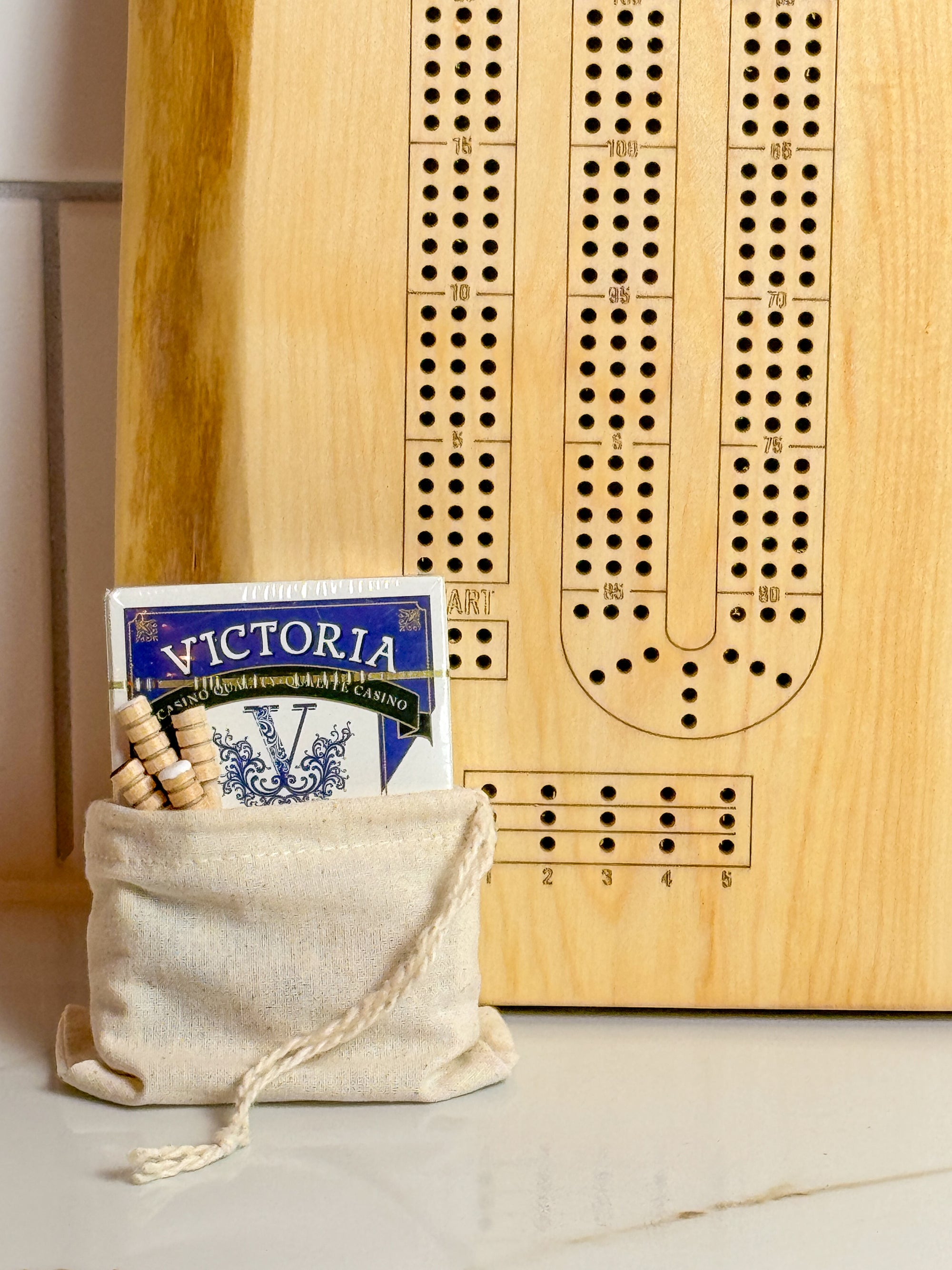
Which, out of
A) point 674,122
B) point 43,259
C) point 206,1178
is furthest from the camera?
point 43,259

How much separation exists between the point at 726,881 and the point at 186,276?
0.36 metres

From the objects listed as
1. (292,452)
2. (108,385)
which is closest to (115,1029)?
(292,452)

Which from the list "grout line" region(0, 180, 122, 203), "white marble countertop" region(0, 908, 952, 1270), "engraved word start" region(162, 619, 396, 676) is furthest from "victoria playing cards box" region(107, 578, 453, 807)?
"grout line" region(0, 180, 122, 203)

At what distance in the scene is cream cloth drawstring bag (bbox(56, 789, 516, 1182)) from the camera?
0.43 m

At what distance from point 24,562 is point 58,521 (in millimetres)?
29

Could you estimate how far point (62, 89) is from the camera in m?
0.62

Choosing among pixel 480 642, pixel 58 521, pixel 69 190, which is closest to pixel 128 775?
pixel 480 642

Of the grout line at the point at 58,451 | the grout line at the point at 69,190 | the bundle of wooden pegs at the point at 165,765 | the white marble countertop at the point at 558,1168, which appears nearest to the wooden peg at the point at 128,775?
the bundle of wooden pegs at the point at 165,765

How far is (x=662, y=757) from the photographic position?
20.0 inches

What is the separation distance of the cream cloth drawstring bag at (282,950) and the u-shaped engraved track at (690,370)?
5.0 inches

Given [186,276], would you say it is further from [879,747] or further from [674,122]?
[879,747]

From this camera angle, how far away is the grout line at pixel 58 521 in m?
0.63

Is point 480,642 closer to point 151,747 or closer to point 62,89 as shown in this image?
point 151,747

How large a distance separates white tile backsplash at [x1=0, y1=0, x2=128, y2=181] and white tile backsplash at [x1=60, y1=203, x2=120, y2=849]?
0.09ft
